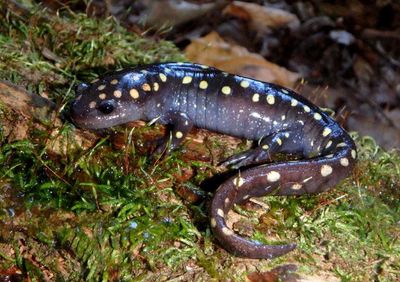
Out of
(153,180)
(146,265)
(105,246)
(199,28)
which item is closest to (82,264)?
(105,246)

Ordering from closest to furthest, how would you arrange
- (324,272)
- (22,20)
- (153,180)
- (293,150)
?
(324,272), (153,180), (293,150), (22,20)

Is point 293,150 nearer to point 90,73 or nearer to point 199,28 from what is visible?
point 90,73

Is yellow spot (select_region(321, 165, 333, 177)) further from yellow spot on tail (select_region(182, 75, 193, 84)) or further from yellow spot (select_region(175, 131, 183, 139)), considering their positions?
yellow spot on tail (select_region(182, 75, 193, 84))

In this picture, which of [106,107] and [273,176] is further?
[106,107]

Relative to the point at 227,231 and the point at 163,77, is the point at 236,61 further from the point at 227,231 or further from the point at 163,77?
the point at 227,231

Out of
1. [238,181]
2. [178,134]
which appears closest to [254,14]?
[178,134]

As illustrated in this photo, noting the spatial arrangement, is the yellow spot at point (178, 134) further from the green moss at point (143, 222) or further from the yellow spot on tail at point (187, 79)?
the yellow spot on tail at point (187, 79)

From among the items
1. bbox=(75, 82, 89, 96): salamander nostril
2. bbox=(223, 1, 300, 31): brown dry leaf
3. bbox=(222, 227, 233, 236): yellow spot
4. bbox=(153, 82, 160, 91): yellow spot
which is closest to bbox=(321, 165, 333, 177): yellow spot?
bbox=(222, 227, 233, 236): yellow spot
